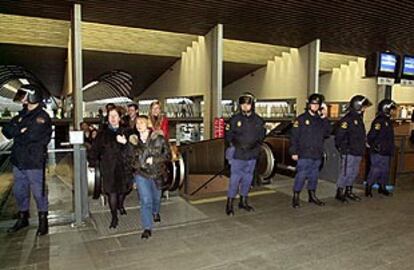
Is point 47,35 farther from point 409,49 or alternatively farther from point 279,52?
point 409,49

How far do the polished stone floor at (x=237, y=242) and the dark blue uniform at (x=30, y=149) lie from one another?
504 mm

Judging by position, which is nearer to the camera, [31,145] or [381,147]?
[31,145]

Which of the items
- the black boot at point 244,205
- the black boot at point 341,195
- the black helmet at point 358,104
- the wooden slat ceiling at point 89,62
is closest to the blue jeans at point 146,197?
the black boot at point 244,205

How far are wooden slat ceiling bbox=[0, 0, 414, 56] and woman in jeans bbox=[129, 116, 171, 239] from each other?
5.01 metres

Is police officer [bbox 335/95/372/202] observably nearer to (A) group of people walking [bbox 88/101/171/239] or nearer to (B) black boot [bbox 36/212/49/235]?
(A) group of people walking [bbox 88/101/171/239]

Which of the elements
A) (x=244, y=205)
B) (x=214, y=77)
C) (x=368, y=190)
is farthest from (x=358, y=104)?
(x=214, y=77)

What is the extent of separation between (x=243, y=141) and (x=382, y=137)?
2.44 meters

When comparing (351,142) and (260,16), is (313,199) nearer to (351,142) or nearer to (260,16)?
(351,142)

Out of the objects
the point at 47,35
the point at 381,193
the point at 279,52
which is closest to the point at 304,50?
the point at 279,52

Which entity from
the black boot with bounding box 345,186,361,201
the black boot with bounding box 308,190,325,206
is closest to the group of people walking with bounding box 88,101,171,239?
the black boot with bounding box 308,190,325,206

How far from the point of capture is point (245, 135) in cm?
429

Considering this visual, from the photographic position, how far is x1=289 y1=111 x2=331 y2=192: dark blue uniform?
4660 millimetres

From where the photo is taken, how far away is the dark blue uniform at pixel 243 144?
14.1 ft

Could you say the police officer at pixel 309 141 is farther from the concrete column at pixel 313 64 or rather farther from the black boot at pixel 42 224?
the concrete column at pixel 313 64
